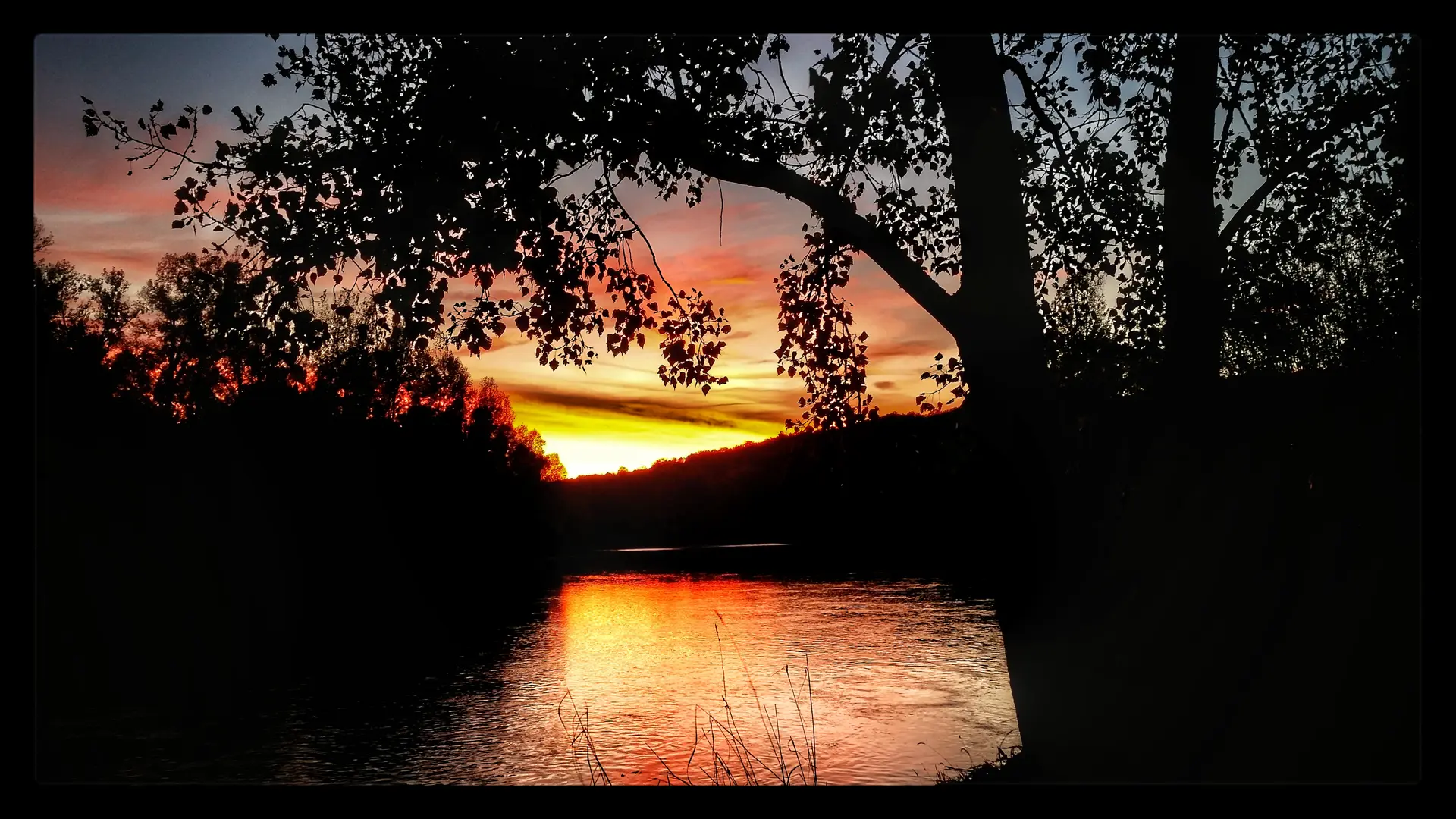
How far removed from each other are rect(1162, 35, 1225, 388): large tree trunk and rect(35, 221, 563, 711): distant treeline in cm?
1627

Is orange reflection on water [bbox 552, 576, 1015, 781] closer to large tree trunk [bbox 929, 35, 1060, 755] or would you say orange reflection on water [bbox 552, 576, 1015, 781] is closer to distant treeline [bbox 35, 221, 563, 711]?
large tree trunk [bbox 929, 35, 1060, 755]

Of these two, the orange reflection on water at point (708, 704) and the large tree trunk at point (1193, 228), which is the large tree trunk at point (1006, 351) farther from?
the orange reflection on water at point (708, 704)

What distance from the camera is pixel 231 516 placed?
151 feet

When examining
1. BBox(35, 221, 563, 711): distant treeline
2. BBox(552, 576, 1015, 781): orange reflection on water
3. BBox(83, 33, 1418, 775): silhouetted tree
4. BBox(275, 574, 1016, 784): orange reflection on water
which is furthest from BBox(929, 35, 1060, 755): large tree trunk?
BBox(35, 221, 563, 711): distant treeline

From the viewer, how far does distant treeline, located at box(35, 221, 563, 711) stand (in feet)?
106

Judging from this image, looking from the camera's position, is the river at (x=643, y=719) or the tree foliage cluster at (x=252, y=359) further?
the river at (x=643, y=719)

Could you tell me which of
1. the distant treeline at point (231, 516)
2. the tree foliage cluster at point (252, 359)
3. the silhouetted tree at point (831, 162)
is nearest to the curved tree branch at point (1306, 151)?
the silhouetted tree at point (831, 162)

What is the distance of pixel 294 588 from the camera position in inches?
1945

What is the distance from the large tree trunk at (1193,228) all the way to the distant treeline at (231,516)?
16270mm

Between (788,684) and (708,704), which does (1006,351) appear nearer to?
(708,704)

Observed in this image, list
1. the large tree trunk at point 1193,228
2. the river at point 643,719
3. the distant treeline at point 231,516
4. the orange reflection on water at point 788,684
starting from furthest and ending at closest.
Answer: the distant treeline at point 231,516
the orange reflection on water at point 788,684
the river at point 643,719
the large tree trunk at point 1193,228

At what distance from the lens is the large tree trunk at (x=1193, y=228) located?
220 inches

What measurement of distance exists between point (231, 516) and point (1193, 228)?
4923 centimetres

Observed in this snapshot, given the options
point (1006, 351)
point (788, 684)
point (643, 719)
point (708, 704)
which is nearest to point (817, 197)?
point (1006, 351)
